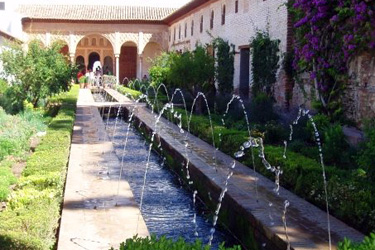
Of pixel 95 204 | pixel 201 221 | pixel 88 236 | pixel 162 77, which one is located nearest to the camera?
pixel 88 236

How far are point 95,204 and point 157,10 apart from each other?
107ft

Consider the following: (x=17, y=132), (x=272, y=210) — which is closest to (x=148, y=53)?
(x=17, y=132)

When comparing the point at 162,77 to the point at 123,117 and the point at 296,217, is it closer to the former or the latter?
the point at 123,117

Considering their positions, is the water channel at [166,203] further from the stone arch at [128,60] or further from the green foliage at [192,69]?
the stone arch at [128,60]

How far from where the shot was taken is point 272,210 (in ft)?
19.6

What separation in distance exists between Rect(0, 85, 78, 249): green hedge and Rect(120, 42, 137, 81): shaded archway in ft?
101

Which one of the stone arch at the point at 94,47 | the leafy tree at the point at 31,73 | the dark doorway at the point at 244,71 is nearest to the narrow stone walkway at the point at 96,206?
the leafy tree at the point at 31,73

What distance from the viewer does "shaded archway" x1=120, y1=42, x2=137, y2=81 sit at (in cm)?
3903

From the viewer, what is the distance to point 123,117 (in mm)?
18984

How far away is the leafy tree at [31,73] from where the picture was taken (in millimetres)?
15852

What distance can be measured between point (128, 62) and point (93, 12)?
4.61 metres

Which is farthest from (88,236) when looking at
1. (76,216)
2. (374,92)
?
(374,92)

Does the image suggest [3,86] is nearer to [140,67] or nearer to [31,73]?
[31,73]

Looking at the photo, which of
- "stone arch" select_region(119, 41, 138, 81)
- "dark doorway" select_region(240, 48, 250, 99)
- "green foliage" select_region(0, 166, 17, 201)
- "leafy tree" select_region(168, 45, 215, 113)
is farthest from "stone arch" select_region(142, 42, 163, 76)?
"green foliage" select_region(0, 166, 17, 201)
